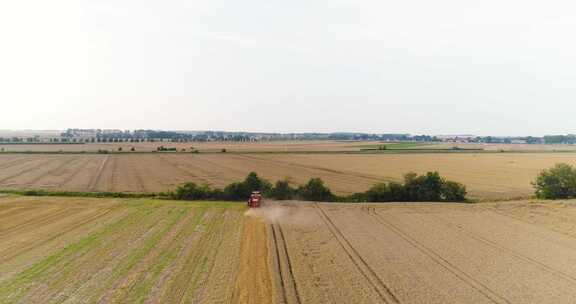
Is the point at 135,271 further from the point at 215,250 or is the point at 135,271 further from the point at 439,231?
the point at 439,231

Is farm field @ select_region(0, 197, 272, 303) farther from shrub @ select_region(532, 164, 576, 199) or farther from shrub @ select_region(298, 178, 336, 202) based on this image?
shrub @ select_region(532, 164, 576, 199)

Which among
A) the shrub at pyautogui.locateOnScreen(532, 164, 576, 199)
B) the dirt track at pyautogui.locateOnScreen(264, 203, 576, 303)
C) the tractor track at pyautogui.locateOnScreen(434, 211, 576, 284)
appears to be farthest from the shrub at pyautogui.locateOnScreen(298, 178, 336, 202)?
the shrub at pyautogui.locateOnScreen(532, 164, 576, 199)

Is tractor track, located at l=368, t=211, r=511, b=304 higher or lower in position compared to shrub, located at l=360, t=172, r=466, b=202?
lower

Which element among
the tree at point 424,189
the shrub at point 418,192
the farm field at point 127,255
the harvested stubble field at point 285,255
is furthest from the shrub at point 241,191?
the tree at point 424,189

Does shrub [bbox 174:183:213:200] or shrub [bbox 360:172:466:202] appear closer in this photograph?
shrub [bbox 360:172:466:202]

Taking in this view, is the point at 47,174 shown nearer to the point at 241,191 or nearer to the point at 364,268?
the point at 241,191

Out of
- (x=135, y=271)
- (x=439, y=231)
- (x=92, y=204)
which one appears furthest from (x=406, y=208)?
(x=92, y=204)
